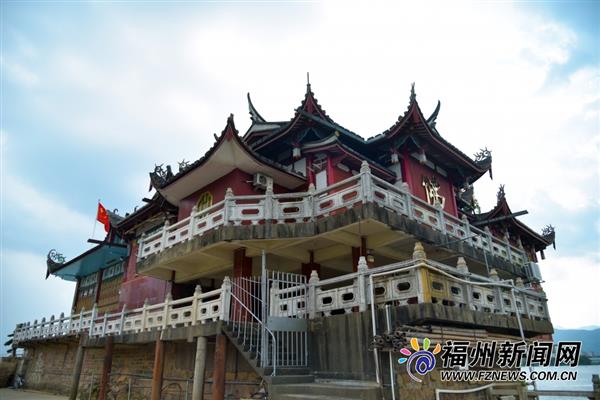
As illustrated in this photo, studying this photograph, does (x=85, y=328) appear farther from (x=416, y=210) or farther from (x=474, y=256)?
(x=474, y=256)

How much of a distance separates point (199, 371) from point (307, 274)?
5.06 metres

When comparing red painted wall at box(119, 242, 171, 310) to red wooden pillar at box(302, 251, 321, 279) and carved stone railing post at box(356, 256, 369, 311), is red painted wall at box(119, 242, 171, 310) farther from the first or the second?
carved stone railing post at box(356, 256, 369, 311)

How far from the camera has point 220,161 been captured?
1480 centimetres

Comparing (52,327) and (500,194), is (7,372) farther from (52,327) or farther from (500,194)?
(500,194)

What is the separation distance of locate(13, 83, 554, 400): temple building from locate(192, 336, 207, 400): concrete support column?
0.10 ft

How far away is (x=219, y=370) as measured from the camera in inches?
411

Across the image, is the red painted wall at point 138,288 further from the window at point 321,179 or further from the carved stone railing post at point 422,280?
the carved stone railing post at point 422,280

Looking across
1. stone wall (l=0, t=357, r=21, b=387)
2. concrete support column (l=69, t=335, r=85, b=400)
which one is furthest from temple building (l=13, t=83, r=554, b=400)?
stone wall (l=0, t=357, r=21, b=387)

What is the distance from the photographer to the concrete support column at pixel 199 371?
10.5 meters

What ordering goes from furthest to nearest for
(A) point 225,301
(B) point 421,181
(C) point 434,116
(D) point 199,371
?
(C) point 434,116 < (B) point 421,181 < (A) point 225,301 < (D) point 199,371

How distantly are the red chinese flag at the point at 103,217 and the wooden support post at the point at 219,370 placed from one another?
1842cm

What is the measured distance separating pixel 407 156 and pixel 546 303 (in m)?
7.50

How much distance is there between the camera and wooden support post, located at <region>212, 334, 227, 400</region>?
10188 mm

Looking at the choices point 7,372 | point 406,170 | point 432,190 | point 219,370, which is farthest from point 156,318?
point 7,372
